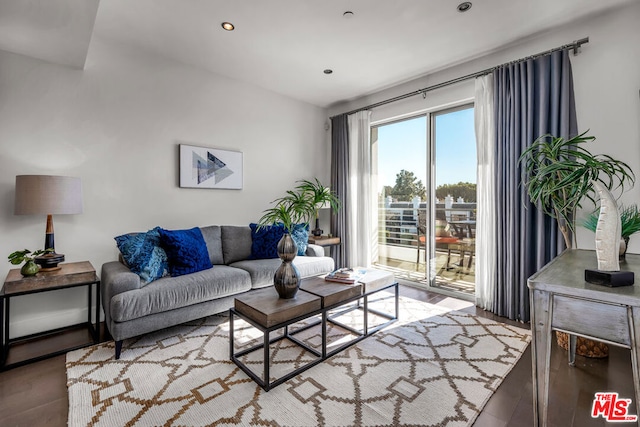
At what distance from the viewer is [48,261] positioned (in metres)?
2.36

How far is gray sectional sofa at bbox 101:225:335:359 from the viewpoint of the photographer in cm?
222

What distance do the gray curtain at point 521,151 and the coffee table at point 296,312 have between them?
126 cm

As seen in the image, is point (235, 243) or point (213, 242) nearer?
point (213, 242)

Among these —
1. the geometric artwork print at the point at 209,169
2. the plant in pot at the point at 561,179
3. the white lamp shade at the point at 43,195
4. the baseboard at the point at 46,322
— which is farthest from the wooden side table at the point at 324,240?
the white lamp shade at the point at 43,195

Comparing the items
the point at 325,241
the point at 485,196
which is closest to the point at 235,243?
the point at 325,241

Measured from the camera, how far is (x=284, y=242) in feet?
7.18

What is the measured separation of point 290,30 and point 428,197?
250 centimetres

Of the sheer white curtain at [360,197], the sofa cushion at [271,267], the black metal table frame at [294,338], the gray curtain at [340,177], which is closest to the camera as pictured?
the black metal table frame at [294,338]

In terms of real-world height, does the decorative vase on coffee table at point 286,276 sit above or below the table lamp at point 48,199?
below

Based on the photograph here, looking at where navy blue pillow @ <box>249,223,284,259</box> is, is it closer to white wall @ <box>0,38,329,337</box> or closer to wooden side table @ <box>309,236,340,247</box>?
white wall @ <box>0,38,329,337</box>

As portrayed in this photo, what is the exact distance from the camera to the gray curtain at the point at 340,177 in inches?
183

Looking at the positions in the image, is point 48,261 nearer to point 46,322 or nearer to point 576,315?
point 46,322

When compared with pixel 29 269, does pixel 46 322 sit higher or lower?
lower

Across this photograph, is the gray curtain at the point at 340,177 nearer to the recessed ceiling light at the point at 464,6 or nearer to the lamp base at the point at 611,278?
the recessed ceiling light at the point at 464,6
